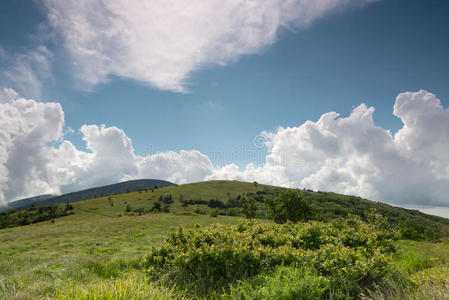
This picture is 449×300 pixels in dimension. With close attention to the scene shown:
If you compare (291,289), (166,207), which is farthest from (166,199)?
(291,289)

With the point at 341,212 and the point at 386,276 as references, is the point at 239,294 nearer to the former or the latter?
the point at 386,276

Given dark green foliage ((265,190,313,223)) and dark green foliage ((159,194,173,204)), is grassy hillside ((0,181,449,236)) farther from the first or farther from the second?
dark green foliage ((265,190,313,223))

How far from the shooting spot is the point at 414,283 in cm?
741

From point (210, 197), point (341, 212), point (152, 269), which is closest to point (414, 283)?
point (152, 269)

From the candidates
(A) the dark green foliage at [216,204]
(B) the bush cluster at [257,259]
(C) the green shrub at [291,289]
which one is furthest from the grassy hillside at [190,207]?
(C) the green shrub at [291,289]

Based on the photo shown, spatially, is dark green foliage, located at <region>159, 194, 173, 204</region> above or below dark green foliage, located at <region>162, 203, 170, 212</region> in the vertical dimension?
above

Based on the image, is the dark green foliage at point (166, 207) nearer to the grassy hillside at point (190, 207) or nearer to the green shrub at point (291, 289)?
the grassy hillside at point (190, 207)

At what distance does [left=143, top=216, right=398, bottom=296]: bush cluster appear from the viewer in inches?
283

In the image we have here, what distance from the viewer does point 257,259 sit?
8070 millimetres

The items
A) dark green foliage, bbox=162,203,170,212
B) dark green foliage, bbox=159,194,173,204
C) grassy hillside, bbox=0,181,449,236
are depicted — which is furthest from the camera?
dark green foliage, bbox=159,194,173,204

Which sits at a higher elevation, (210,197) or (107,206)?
(210,197)

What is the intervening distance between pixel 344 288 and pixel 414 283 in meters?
2.60

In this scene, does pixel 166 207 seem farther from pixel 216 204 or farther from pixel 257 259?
pixel 257 259

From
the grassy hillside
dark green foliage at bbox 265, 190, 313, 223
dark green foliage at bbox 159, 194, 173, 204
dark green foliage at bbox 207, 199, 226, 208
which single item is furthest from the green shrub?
dark green foliage at bbox 159, 194, 173, 204
